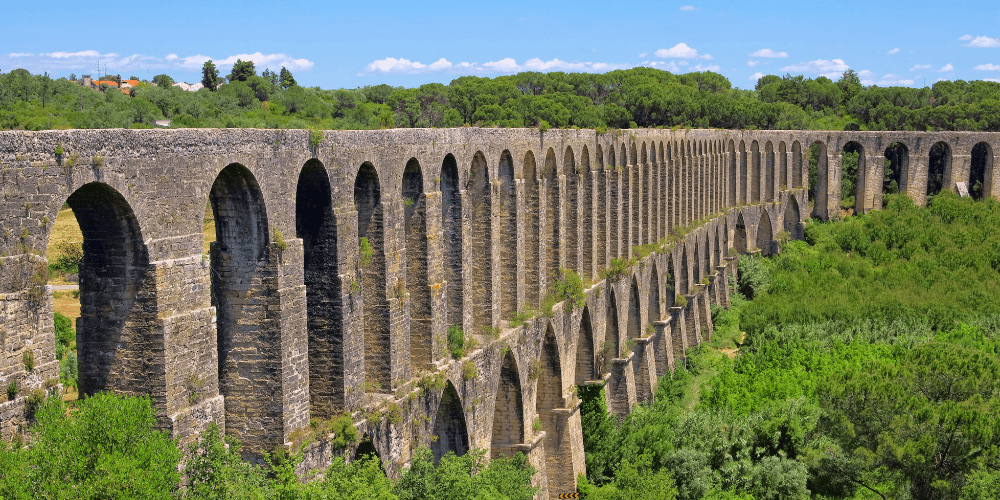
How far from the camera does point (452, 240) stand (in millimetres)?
23516

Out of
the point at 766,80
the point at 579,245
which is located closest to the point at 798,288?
the point at 579,245

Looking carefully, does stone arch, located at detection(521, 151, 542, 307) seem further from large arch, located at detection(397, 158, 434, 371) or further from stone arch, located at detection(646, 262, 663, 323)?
stone arch, located at detection(646, 262, 663, 323)

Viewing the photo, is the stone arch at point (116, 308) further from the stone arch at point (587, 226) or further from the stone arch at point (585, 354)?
the stone arch at point (587, 226)

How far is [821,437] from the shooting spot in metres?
26.1

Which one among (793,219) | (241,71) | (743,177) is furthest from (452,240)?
(793,219)

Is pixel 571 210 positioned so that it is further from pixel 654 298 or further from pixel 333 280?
pixel 333 280

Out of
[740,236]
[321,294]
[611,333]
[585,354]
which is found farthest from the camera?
[740,236]

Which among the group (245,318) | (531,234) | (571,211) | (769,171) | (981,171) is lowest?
(245,318)

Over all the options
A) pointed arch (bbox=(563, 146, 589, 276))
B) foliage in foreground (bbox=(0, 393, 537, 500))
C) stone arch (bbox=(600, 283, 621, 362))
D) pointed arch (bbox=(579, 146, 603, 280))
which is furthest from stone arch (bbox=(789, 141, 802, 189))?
foliage in foreground (bbox=(0, 393, 537, 500))

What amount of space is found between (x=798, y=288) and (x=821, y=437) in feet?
90.4

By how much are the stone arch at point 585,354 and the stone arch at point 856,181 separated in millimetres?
44221

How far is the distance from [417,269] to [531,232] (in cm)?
797

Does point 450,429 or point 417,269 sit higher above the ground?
point 417,269

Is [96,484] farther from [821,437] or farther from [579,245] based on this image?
[579,245]
